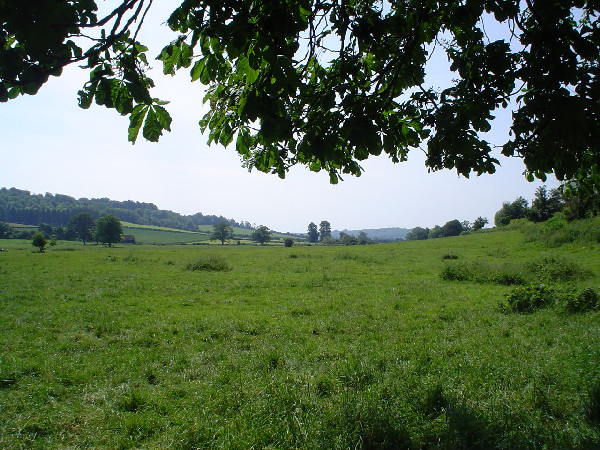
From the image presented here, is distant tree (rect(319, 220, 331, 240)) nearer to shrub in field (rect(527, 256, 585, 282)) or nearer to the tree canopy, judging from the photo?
shrub in field (rect(527, 256, 585, 282))

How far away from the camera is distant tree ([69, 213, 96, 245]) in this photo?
98.0 meters

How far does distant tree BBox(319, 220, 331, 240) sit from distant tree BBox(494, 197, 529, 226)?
67.6m

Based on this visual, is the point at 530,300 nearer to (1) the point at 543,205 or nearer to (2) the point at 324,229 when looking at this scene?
(1) the point at 543,205

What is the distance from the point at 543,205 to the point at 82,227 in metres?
115

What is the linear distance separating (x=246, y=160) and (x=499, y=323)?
29.1 ft

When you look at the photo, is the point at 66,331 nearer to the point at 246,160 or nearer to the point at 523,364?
the point at 246,160

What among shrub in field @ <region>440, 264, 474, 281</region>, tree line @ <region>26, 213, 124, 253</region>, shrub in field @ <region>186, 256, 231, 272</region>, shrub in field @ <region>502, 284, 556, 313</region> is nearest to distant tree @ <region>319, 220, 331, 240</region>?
tree line @ <region>26, 213, 124, 253</region>

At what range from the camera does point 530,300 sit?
11258mm

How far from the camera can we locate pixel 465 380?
5613mm

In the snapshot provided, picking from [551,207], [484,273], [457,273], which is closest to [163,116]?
[457,273]

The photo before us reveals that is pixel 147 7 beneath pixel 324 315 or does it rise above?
above

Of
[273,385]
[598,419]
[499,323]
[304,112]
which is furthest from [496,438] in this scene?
[499,323]

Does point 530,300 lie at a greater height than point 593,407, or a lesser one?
greater

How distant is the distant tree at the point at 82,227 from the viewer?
98000mm
